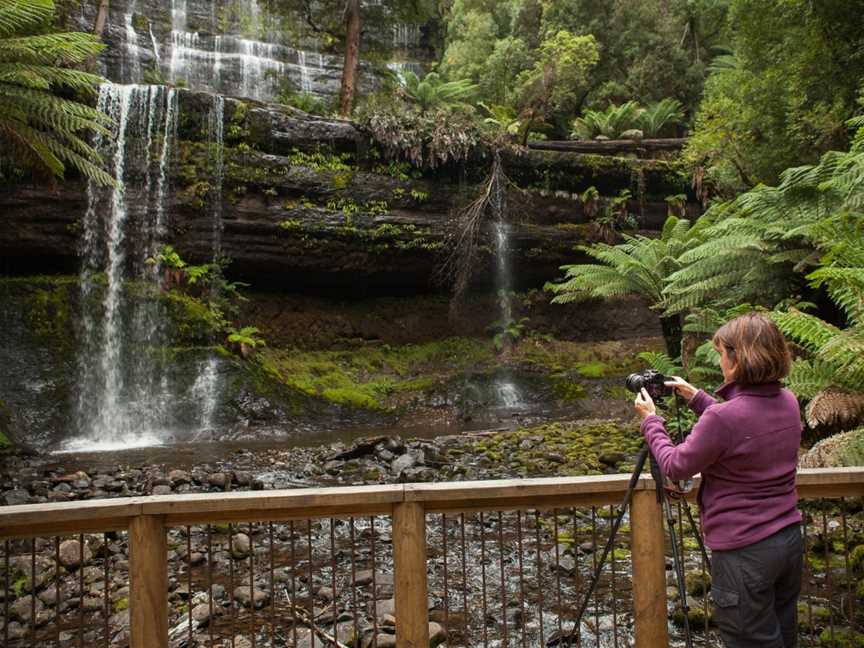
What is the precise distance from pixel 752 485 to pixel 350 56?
51.7ft

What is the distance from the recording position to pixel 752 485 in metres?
1.88

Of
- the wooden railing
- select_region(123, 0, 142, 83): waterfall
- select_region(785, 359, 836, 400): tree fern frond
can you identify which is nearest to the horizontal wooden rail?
the wooden railing

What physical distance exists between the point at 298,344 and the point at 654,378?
1365cm

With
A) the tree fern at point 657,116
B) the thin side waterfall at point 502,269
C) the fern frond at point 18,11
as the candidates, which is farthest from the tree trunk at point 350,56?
the fern frond at point 18,11

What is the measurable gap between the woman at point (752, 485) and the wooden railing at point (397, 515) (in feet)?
1.43

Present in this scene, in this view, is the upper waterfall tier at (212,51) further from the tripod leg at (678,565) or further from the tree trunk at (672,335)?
the tripod leg at (678,565)

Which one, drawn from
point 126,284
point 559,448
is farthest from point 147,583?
point 126,284

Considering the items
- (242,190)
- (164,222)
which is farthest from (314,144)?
(164,222)

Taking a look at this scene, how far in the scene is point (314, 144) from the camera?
14.2 metres

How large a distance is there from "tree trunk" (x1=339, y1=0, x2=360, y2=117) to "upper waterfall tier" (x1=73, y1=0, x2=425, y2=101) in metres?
3.47

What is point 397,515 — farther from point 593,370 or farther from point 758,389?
point 593,370

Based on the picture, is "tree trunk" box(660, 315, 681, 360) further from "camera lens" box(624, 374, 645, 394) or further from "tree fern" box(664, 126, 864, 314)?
"camera lens" box(624, 374, 645, 394)

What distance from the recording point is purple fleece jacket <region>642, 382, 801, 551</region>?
1.85 meters

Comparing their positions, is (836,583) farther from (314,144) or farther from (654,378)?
(314,144)
